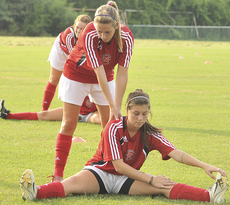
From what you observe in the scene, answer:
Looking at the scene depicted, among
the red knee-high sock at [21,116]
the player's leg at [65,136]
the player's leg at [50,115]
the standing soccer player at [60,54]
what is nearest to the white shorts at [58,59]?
the standing soccer player at [60,54]

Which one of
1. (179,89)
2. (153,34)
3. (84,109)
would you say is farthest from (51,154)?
(153,34)

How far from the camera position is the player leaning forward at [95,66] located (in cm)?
351

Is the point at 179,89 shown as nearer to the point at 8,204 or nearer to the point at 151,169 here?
the point at 151,169

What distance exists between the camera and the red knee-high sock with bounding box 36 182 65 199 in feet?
10.5

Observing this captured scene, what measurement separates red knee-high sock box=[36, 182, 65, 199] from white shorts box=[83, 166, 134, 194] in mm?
325

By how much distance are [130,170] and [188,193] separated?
536 mm

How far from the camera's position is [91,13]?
183 feet

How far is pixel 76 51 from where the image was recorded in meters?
4.10

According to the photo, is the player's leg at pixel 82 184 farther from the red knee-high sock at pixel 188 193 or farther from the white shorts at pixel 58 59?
the white shorts at pixel 58 59

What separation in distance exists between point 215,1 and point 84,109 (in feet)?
178

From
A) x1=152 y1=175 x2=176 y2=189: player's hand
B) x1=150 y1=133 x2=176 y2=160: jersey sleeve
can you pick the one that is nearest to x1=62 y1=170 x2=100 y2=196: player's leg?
x1=152 y1=175 x2=176 y2=189: player's hand

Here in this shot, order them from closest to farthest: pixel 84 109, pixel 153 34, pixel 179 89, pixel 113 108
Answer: pixel 113 108 < pixel 84 109 < pixel 179 89 < pixel 153 34

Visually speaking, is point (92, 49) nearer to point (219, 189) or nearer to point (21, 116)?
point (219, 189)

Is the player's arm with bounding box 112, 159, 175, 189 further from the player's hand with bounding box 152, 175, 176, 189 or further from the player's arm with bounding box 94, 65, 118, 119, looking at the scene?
the player's arm with bounding box 94, 65, 118, 119
